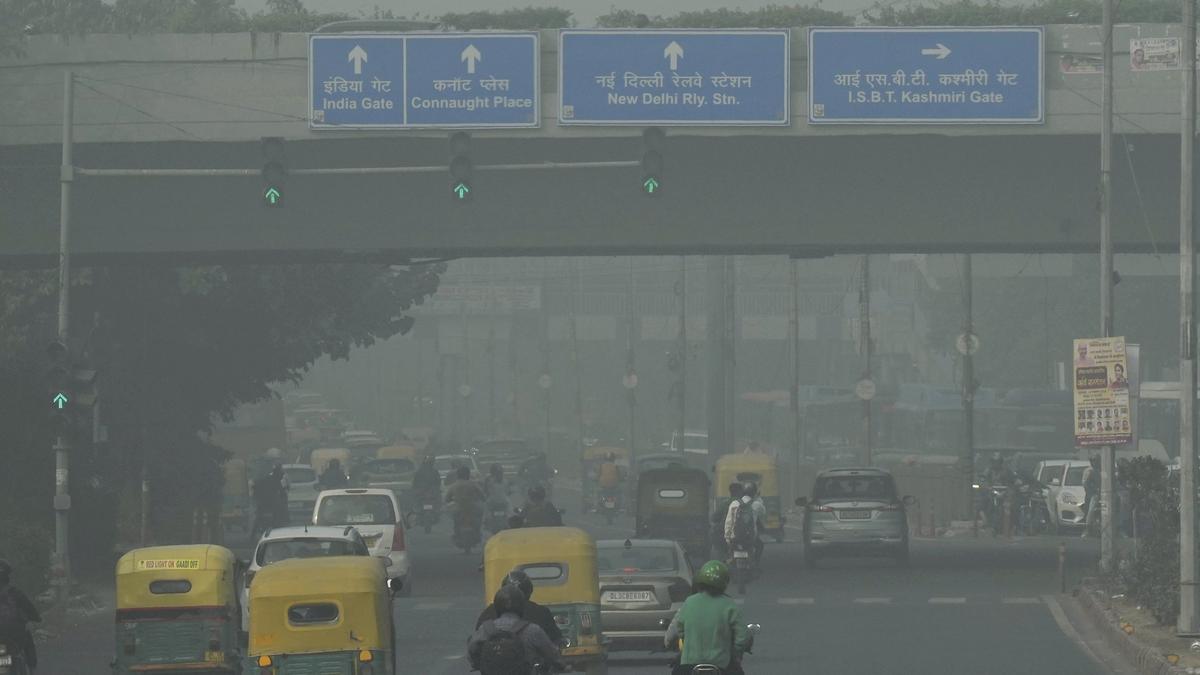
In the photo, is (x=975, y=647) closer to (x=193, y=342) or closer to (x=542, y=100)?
(x=542, y=100)

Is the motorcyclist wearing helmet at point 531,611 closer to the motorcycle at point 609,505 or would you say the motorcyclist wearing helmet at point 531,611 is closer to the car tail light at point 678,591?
the car tail light at point 678,591

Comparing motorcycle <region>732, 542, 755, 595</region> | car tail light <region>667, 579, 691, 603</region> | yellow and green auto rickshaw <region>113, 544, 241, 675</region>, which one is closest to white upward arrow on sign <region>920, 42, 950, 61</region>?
motorcycle <region>732, 542, 755, 595</region>

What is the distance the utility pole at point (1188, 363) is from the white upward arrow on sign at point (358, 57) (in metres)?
14.4

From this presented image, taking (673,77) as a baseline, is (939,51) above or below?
above

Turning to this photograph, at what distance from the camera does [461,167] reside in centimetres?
2711

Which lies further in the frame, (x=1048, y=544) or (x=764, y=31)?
(x=1048, y=544)

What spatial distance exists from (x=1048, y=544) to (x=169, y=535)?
18960 mm

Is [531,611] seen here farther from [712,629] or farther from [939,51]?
[939,51]

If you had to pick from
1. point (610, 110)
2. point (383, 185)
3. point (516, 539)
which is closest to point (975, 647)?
point (516, 539)

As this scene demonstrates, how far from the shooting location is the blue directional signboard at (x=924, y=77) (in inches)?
1239

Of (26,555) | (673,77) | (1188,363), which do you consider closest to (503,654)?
(1188,363)

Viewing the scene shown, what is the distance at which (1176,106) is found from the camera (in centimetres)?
3241

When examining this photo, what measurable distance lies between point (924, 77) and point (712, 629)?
19516 millimetres

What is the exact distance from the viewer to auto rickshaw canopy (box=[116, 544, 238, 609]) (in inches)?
709
